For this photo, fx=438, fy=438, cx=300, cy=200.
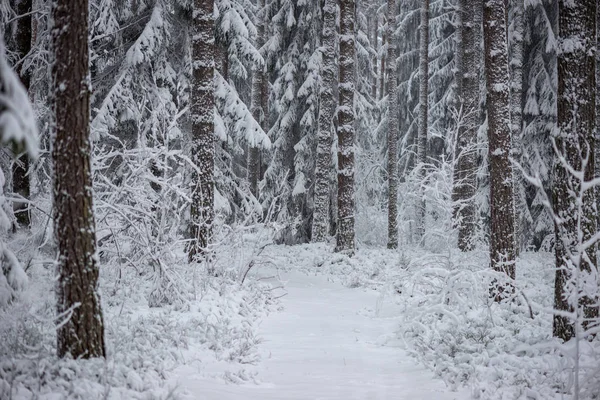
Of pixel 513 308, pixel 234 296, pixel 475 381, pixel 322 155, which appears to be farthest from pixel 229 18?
pixel 475 381

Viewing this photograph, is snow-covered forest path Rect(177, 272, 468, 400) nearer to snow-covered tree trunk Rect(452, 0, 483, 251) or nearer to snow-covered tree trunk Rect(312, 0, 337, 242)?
snow-covered tree trunk Rect(452, 0, 483, 251)

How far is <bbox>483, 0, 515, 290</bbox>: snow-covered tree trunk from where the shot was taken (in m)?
8.02

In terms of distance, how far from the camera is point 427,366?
18.9 ft

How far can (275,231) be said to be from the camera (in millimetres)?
9742

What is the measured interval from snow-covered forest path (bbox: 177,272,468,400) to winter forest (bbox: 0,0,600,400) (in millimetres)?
42

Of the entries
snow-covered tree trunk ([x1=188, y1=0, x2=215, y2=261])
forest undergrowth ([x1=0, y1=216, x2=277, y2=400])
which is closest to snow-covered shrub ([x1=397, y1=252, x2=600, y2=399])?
forest undergrowth ([x1=0, y1=216, x2=277, y2=400])

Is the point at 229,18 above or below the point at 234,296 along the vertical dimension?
above

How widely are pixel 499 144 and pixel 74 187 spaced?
7065 mm

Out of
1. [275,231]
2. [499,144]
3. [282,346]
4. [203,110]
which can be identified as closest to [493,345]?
[282,346]

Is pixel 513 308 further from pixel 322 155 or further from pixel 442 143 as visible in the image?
pixel 442 143

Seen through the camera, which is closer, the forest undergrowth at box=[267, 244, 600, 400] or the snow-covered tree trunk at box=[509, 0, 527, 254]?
the forest undergrowth at box=[267, 244, 600, 400]

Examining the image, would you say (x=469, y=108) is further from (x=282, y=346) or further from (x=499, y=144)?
(x=282, y=346)

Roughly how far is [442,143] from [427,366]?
17714mm

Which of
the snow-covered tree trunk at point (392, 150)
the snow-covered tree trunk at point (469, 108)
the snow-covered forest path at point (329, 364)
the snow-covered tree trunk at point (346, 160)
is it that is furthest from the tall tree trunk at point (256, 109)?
the snow-covered forest path at point (329, 364)
